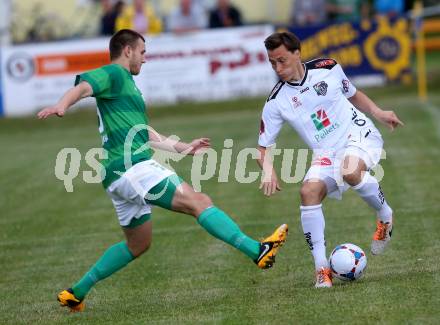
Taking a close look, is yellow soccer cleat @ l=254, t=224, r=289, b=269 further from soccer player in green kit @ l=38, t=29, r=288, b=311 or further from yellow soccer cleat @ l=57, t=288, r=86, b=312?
yellow soccer cleat @ l=57, t=288, r=86, b=312

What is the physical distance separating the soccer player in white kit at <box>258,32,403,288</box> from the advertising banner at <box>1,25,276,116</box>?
1359 cm

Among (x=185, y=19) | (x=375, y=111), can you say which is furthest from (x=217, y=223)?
(x=185, y=19)

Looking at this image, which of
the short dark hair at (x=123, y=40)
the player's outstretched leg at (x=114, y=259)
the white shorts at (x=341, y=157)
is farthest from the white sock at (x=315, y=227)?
the short dark hair at (x=123, y=40)

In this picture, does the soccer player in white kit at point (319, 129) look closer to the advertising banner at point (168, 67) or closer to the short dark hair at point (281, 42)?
the short dark hair at point (281, 42)

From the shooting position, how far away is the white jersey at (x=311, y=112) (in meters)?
7.56

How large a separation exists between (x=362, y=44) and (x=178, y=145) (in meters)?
15.2

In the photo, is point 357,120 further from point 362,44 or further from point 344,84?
point 362,44

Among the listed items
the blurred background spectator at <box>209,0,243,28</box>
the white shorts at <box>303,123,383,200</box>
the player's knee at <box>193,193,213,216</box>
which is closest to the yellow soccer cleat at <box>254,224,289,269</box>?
the player's knee at <box>193,193,213,216</box>

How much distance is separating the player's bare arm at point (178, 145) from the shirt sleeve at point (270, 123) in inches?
21.9

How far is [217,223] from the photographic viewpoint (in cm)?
685

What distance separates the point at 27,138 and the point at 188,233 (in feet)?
32.5

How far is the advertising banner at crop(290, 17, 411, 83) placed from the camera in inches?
858

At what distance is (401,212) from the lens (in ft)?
33.7

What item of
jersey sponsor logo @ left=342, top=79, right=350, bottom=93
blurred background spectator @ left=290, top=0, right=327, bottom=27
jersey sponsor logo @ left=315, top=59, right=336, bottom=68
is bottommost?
blurred background spectator @ left=290, top=0, right=327, bottom=27
